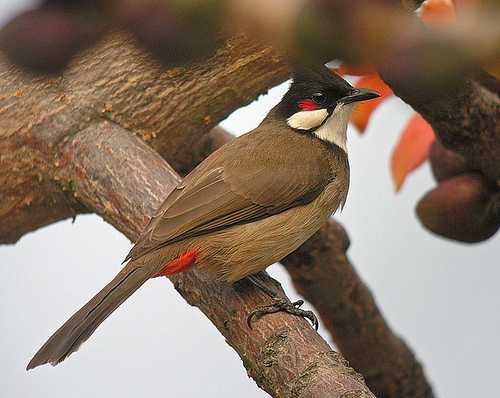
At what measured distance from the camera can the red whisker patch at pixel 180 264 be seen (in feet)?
6.02

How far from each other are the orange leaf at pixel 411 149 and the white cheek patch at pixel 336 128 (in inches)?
18.3

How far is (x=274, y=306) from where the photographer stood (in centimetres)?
165

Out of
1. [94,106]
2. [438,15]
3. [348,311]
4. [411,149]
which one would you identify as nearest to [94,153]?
[94,106]

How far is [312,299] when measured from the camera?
8.59 feet

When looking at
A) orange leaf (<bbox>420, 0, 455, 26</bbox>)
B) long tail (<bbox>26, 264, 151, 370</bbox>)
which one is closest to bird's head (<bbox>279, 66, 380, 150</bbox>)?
long tail (<bbox>26, 264, 151, 370</bbox>)

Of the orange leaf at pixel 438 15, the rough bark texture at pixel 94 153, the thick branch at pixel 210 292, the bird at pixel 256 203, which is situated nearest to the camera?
the orange leaf at pixel 438 15

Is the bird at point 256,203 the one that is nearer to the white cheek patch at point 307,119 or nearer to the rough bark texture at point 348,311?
the white cheek patch at point 307,119

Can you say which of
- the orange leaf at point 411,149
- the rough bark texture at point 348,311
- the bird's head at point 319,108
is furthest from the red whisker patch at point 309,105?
the orange leaf at point 411,149

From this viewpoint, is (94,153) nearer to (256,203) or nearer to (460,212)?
(256,203)

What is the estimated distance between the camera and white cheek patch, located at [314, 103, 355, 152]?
2.30m

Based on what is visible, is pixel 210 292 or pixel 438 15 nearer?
pixel 438 15

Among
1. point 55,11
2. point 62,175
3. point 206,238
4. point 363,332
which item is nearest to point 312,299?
point 363,332

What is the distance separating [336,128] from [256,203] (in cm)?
47

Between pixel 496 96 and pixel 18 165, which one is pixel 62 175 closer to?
pixel 18 165
